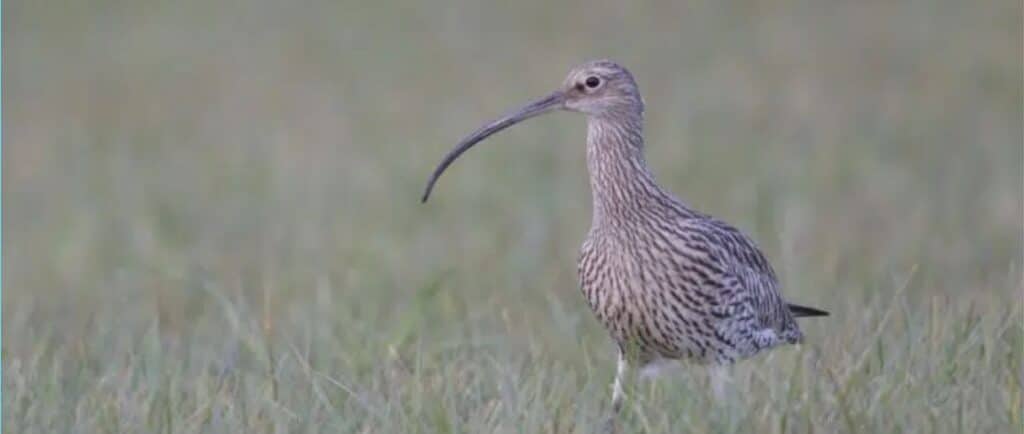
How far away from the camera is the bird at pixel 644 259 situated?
24.1 ft

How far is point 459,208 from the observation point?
12.3 m

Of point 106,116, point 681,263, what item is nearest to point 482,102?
point 106,116

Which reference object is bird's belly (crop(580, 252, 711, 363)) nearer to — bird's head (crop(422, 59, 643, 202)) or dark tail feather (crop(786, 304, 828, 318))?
bird's head (crop(422, 59, 643, 202))

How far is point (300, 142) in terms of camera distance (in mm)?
14867

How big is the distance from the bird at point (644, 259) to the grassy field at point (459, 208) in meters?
0.15

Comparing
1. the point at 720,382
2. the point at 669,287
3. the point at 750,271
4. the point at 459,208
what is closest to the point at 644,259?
the point at 669,287

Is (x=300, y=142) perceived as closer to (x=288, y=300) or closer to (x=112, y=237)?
(x=112, y=237)

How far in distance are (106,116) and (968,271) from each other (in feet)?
24.2

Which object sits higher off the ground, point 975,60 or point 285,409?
point 285,409

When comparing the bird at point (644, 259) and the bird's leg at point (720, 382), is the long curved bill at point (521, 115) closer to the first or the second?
the bird at point (644, 259)

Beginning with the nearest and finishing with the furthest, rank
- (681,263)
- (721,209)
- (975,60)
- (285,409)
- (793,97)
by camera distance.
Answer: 1. (285,409)
2. (681,263)
3. (721,209)
4. (793,97)
5. (975,60)

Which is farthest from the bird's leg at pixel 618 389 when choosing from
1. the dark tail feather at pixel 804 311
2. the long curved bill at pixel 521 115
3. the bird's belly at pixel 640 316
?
the dark tail feather at pixel 804 311

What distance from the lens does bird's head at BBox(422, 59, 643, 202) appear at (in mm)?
7512

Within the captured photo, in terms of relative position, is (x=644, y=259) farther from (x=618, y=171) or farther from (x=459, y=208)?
(x=459, y=208)
